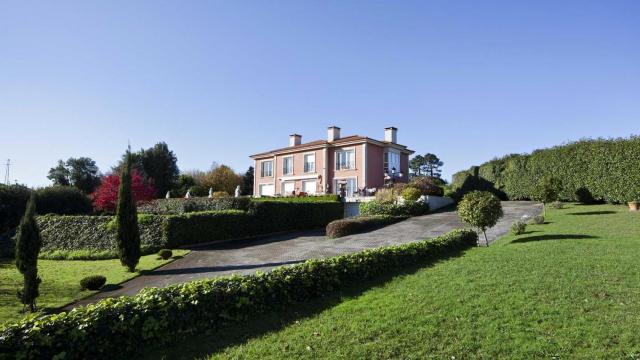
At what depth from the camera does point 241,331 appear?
6.37 metres

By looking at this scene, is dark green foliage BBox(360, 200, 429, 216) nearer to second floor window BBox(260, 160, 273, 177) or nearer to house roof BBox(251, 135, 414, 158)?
house roof BBox(251, 135, 414, 158)

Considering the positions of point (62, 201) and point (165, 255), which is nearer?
point (165, 255)

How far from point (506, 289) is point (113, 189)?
2605 cm

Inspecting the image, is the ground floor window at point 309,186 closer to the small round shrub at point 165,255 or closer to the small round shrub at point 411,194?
the small round shrub at point 411,194

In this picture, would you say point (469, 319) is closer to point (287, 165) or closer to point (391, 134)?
point (391, 134)

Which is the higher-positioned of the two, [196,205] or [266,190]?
[266,190]

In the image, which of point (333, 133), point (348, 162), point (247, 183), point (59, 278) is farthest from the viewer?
point (247, 183)

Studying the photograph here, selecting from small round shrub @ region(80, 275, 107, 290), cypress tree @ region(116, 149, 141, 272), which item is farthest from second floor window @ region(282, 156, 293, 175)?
small round shrub @ region(80, 275, 107, 290)

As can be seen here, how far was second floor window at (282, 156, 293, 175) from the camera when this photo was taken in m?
41.2

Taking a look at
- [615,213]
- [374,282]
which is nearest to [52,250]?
[374,282]

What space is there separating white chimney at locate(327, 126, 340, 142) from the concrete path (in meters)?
17.5

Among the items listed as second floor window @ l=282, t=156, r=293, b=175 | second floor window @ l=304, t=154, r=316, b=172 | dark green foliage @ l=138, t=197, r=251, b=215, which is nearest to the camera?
dark green foliage @ l=138, t=197, r=251, b=215

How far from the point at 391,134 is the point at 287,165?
37.6ft

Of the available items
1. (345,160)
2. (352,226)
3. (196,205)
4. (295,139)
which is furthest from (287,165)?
(352,226)
